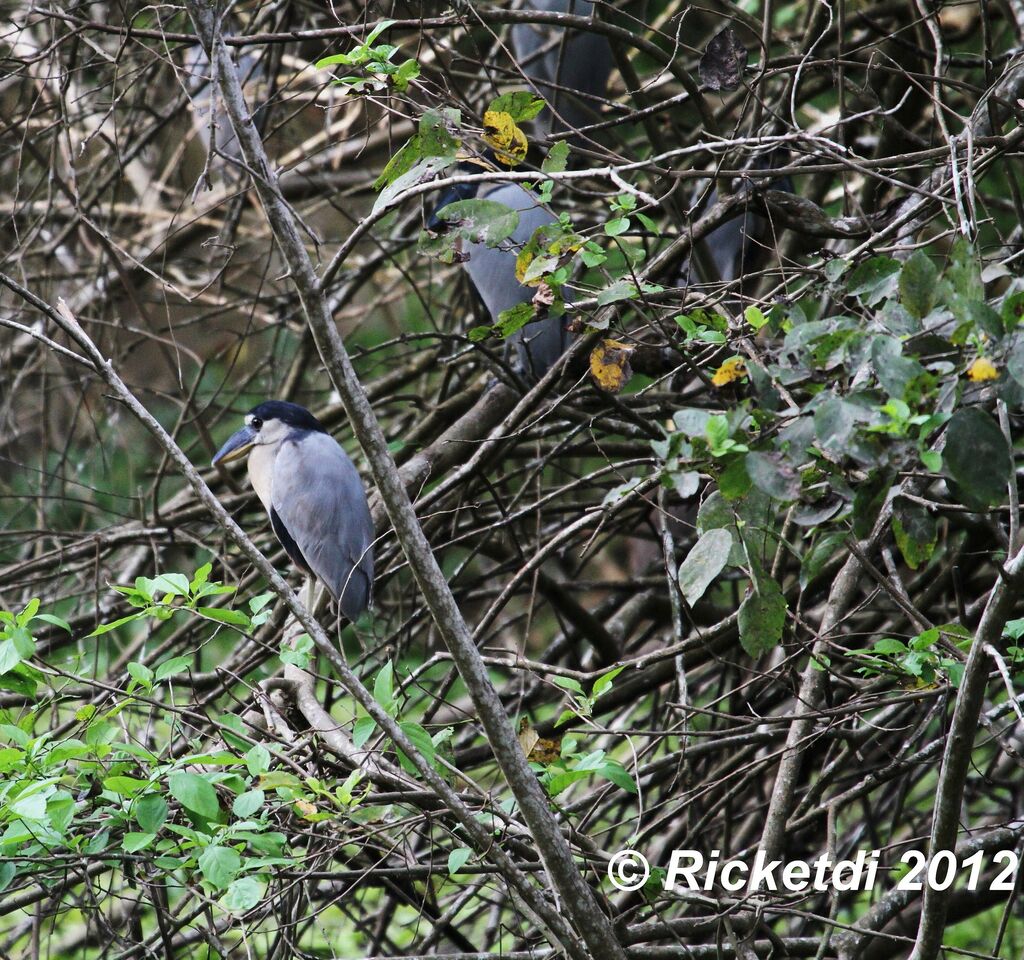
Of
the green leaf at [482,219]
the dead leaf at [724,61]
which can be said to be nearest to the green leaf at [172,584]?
the green leaf at [482,219]

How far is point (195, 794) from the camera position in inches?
54.1

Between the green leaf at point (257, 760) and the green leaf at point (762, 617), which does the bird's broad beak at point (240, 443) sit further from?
the green leaf at point (762, 617)

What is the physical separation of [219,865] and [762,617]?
26.8 inches

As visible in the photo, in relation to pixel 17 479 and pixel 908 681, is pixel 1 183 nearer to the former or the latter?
pixel 17 479

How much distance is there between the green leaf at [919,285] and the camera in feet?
3.60

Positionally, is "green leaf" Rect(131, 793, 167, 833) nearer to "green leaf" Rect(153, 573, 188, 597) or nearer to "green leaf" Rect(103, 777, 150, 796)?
"green leaf" Rect(103, 777, 150, 796)

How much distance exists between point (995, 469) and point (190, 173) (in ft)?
14.7

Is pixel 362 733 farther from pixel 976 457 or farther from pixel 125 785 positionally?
pixel 976 457

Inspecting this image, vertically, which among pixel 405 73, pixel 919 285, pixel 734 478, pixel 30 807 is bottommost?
pixel 30 807

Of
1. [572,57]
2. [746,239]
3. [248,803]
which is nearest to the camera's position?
[248,803]

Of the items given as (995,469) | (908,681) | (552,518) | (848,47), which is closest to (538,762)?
(908,681)

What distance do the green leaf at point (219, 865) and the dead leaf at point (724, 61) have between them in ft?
4.12

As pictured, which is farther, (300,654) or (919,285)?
(300,654)

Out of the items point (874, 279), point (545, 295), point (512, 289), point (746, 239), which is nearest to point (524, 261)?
point (545, 295)
